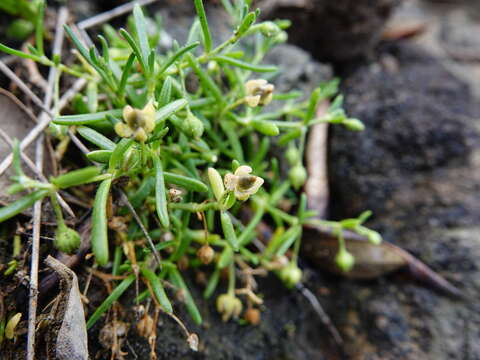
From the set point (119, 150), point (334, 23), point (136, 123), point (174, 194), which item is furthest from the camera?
point (334, 23)

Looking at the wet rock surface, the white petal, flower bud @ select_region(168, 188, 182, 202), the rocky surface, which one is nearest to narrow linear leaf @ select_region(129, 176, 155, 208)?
flower bud @ select_region(168, 188, 182, 202)

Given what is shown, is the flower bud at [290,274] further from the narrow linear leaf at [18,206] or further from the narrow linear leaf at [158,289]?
the narrow linear leaf at [18,206]

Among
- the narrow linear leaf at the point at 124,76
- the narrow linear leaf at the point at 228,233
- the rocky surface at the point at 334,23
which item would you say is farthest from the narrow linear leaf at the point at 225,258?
the rocky surface at the point at 334,23

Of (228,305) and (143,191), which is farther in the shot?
(228,305)

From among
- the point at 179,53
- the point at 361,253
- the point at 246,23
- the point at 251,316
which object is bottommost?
the point at 251,316

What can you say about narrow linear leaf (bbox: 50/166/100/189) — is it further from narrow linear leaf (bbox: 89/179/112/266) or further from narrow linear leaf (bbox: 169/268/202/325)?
narrow linear leaf (bbox: 169/268/202/325)

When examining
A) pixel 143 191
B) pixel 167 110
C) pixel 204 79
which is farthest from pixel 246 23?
pixel 143 191

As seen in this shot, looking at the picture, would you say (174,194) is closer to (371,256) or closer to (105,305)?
(105,305)

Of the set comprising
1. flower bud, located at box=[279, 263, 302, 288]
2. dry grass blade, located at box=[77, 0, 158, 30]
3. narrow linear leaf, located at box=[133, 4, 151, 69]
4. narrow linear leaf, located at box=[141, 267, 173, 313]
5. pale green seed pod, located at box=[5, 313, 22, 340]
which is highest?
dry grass blade, located at box=[77, 0, 158, 30]
